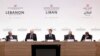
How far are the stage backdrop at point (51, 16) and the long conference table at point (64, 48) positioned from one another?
3535 millimetres

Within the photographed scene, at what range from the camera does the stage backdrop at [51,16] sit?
10703mm

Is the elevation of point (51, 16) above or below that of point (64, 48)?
above

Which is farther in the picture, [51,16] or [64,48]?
[51,16]

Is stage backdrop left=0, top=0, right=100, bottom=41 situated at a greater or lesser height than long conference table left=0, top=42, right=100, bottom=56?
greater

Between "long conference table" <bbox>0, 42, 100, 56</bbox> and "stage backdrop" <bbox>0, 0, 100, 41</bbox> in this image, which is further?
"stage backdrop" <bbox>0, 0, 100, 41</bbox>

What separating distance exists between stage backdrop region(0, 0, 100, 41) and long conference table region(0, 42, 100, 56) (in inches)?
A: 139

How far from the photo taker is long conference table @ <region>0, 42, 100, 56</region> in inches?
285

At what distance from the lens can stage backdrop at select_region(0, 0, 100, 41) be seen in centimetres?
1070

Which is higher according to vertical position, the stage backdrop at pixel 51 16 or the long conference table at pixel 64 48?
the stage backdrop at pixel 51 16

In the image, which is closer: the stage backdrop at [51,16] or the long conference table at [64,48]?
the long conference table at [64,48]

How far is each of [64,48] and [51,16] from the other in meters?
3.71

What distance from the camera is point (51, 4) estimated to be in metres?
10.7

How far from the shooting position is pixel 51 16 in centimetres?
1079

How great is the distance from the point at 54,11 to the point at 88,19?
1.54 m
